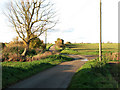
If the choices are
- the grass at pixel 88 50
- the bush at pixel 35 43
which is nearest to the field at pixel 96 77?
the bush at pixel 35 43

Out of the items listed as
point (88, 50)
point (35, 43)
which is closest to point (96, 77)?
point (35, 43)

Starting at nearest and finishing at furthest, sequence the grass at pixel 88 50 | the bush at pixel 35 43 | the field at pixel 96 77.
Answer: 1. the field at pixel 96 77
2. the bush at pixel 35 43
3. the grass at pixel 88 50

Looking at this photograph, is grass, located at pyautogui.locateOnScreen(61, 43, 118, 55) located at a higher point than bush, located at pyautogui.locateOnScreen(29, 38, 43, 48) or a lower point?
lower

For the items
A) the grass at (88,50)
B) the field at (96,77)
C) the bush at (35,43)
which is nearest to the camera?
the field at (96,77)

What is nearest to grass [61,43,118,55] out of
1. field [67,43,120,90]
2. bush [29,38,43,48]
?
bush [29,38,43,48]

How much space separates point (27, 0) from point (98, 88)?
1012 inches

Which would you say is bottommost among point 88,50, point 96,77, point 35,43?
point 96,77

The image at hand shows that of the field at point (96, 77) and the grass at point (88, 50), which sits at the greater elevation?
the grass at point (88, 50)

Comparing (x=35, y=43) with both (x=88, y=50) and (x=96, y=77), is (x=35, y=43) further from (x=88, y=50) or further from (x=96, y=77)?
(x=96, y=77)

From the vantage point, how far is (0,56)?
24750 millimetres

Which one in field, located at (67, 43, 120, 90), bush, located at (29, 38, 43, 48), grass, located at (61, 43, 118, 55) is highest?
bush, located at (29, 38, 43, 48)

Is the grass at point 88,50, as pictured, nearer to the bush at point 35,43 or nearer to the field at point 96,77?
the bush at point 35,43

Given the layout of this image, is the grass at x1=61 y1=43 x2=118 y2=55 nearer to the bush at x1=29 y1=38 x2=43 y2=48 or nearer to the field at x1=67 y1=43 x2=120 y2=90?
the bush at x1=29 y1=38 x2=43 y2=48

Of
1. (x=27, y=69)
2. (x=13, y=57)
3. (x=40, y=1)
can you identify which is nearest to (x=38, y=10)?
(x=40, y=1)
